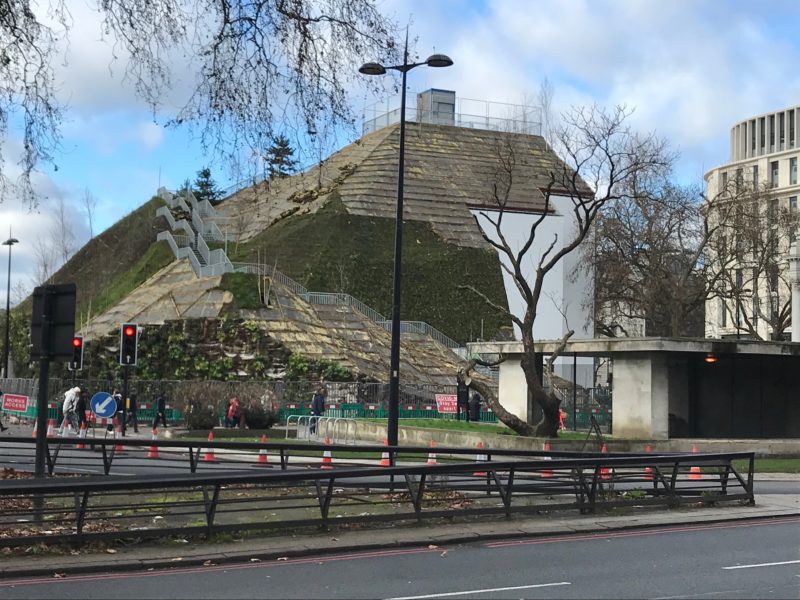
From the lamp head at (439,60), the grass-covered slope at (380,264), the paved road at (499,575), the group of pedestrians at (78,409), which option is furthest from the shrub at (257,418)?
the grass-covered slope at (380,264)

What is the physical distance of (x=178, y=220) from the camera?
287ft

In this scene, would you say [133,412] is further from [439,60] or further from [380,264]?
[380,264]

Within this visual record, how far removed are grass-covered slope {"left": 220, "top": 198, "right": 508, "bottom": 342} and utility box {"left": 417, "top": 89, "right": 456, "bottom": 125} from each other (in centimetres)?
1450

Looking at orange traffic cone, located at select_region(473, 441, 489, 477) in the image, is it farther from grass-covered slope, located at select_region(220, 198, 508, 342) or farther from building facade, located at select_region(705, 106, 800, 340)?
grass-covered slope, located at select_region(220, 198, 508, 342)

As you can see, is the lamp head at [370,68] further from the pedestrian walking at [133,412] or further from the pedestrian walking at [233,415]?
the pedestrian walking at [133,412]

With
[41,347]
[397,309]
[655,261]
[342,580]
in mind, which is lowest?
[342,580]

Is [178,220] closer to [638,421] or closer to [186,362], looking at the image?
[186,362]

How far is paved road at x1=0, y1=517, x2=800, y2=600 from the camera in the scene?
32.7 ft

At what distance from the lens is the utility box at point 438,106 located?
9144 centimetres

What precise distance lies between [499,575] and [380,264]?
2631 inches

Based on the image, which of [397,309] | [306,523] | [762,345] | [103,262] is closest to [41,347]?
[306,523]

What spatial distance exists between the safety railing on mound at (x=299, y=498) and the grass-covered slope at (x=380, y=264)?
57.1 metres

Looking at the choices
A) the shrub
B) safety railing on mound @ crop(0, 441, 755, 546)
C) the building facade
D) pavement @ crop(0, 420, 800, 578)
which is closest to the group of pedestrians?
the shrub

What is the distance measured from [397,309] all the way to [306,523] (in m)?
11.0
